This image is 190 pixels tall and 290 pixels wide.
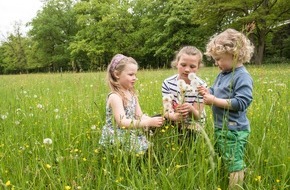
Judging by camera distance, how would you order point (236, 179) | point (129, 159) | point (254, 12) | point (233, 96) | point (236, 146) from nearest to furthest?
1. point (236, 179)
2. point (236, 146)
3. point (233, 96)
4. point (129, 159)
5. point (254, 12)

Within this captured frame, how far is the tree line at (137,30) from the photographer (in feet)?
89.6

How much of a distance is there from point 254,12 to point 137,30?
20021mm

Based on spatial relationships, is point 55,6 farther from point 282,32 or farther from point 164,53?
point 282,32

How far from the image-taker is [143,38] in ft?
134

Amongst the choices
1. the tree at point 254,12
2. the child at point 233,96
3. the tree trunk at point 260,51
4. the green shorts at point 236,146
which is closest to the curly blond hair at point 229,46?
the child at point 233,96

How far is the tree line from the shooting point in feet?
89.6

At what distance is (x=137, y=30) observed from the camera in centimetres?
4250

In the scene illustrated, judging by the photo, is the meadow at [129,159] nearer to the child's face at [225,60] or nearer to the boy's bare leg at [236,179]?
the boy's bare leg at [236,179]

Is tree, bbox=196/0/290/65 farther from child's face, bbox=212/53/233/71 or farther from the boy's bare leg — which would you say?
the boy's bare leg

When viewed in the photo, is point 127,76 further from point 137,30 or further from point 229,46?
point 137,30

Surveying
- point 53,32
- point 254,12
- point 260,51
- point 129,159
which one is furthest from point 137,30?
point 129,159

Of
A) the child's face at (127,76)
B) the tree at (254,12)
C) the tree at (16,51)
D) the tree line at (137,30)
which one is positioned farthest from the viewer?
the tree at (16,51)

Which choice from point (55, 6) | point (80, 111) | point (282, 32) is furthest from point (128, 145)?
point (55, 6)

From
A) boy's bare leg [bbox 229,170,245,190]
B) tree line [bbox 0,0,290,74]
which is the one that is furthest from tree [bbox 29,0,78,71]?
boy's bare leg [bbox 229,170,245,190]
